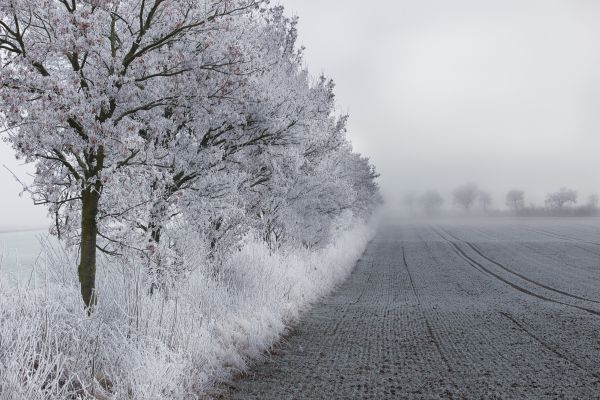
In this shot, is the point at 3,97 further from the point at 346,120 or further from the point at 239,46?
the point at 346,120

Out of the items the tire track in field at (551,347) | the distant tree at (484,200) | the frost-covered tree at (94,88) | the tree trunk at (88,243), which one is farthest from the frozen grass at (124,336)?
the distant tree at (484,200)

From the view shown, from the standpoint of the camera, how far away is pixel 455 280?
61.2 ft

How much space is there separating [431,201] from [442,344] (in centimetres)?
17688

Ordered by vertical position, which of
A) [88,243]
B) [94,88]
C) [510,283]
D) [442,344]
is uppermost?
[94,88]

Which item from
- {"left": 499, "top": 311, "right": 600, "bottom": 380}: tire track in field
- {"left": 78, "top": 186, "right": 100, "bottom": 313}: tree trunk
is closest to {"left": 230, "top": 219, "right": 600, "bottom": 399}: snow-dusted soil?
{"left": 499, "top": 311, "right": 600, "bottom": 380}: tire track in field

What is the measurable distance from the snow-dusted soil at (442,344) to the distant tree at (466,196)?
14940 cm

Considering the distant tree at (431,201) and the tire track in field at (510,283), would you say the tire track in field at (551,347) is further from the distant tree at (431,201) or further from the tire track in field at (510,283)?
the distant tree at (431,201)

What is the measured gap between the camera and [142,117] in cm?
731

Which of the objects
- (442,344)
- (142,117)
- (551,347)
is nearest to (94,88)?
(142,117)

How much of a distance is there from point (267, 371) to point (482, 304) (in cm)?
815

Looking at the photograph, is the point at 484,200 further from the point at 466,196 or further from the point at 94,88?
the point at 94,88

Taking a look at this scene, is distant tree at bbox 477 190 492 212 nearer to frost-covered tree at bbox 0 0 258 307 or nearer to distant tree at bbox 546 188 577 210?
distant tree at bbox 546 188 577 210

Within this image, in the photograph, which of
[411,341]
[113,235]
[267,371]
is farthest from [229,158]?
[411,341]

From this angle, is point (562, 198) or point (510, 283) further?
point (562, 198)
